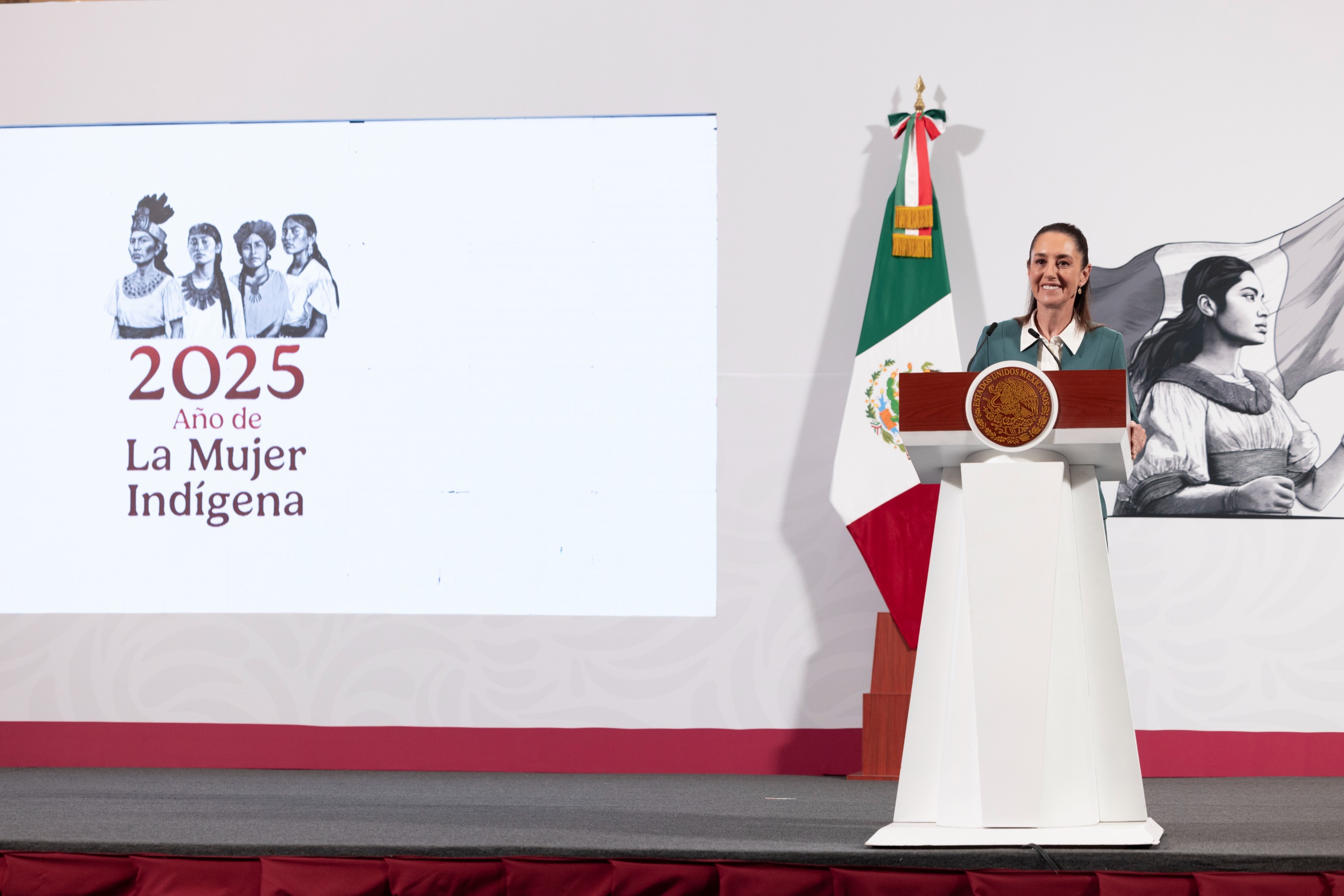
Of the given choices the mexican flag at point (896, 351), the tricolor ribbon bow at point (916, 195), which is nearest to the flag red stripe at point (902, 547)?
the mexican flag at point (896, 351)

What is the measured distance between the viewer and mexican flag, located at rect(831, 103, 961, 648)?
3.45 metres

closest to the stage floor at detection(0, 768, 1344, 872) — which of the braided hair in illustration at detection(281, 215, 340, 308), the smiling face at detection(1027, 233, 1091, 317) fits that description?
the smiling face at detection(1027, 233, 1091, 317)

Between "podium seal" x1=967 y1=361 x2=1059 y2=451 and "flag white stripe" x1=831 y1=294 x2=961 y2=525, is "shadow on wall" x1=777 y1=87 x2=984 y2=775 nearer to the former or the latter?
"flag white stripe" x1=831 y1=294 x2=961 y2=525

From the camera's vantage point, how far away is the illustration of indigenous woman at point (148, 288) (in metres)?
3.77

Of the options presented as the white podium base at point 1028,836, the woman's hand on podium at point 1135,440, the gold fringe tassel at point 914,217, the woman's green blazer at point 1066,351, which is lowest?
the white podium base at point 1028,836

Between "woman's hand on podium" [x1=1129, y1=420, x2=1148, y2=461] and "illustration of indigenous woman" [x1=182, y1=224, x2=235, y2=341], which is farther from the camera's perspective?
"illustration of indigenous woman" [x1=182, y1=224, x2=235, y2=341]

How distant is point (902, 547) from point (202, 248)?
262 centimetres

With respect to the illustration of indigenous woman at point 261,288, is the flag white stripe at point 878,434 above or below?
below

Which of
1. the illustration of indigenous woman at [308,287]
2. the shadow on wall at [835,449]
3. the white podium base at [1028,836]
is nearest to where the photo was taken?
the white podium base at [1028,836]

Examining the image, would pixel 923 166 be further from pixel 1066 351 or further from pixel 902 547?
pixel 1066 351

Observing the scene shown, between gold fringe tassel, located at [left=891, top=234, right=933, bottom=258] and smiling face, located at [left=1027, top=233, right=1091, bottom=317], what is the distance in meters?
1.20

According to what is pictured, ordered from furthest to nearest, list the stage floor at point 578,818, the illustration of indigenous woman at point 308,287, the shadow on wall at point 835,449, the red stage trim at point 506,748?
the illustration of indigenous woman at point 308,287 < the shadow on wall at point 835,449 < the red stage trim at point 506,748 < the stage floor at point 578,818

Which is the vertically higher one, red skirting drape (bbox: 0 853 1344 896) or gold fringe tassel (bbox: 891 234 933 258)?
gold fringe tassel (bbox: 891 234 933 258)

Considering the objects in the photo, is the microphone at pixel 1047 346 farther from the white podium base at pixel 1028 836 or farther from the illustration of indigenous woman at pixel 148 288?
the illustration of indigenous woman at pixel 148 288
